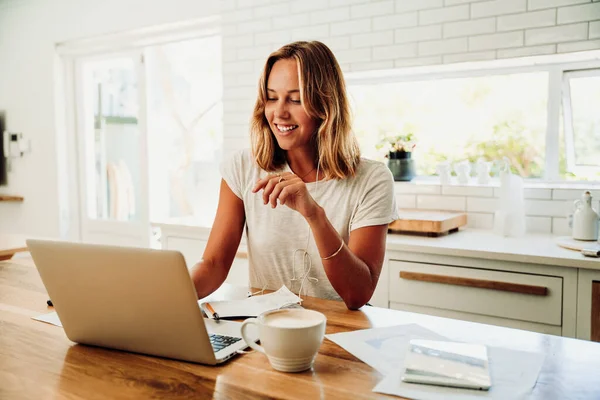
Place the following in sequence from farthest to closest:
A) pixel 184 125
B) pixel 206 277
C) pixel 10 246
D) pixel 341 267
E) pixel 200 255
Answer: pixel 184 125, pixel 200 255, pixel 10 246, pixel 206 277, pixel 341 267

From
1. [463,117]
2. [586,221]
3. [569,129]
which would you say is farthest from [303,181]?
[569,129]

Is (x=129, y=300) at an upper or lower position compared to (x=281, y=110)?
lower

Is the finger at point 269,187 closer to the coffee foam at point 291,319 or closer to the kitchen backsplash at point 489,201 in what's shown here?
the coffee foam at point 291,319

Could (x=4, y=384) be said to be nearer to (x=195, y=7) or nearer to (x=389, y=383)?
(x=389, y=383)

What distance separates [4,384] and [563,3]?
8.42 feet

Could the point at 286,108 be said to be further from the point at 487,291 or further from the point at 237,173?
the point at 487,291

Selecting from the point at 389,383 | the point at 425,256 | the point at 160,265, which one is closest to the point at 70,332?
the point at 160,265

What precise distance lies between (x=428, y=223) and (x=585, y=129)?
1021mm

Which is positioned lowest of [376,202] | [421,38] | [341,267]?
[341,267]

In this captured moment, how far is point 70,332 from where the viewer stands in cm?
104

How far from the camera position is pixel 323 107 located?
1.60 meters

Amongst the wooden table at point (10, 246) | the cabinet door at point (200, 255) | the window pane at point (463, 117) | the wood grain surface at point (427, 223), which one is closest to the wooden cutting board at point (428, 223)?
the wood grain surface at point (427, 223)

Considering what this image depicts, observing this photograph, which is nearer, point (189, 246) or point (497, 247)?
point (497, 247)

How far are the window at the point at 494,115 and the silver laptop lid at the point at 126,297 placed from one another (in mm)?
2004
